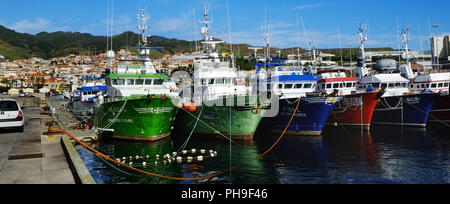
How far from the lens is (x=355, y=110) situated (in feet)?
83.4

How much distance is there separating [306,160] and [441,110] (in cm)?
1990

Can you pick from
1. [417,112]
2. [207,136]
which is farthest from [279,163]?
[417,112]

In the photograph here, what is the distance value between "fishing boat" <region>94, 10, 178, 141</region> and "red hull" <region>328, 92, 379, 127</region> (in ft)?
43.5

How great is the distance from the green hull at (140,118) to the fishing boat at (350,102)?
1115 centimetres

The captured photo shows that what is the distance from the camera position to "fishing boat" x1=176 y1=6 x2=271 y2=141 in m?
19.8

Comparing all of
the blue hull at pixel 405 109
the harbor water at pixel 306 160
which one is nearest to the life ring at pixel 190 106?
the harbor water at pixel 306 160

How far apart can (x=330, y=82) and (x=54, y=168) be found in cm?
2441

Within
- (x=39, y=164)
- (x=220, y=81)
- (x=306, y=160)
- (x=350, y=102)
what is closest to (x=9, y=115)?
(x=39, y=164)

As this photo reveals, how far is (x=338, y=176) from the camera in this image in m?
12.5

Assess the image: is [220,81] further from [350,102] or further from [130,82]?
[350,102]

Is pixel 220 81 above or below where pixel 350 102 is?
above

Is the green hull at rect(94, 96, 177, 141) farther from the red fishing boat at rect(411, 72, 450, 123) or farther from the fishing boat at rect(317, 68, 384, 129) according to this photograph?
the red fishing boat at rect(411, 72, 450, 123)

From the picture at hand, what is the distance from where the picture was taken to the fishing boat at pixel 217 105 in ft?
64.8

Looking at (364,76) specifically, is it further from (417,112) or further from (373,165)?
(373,165)
